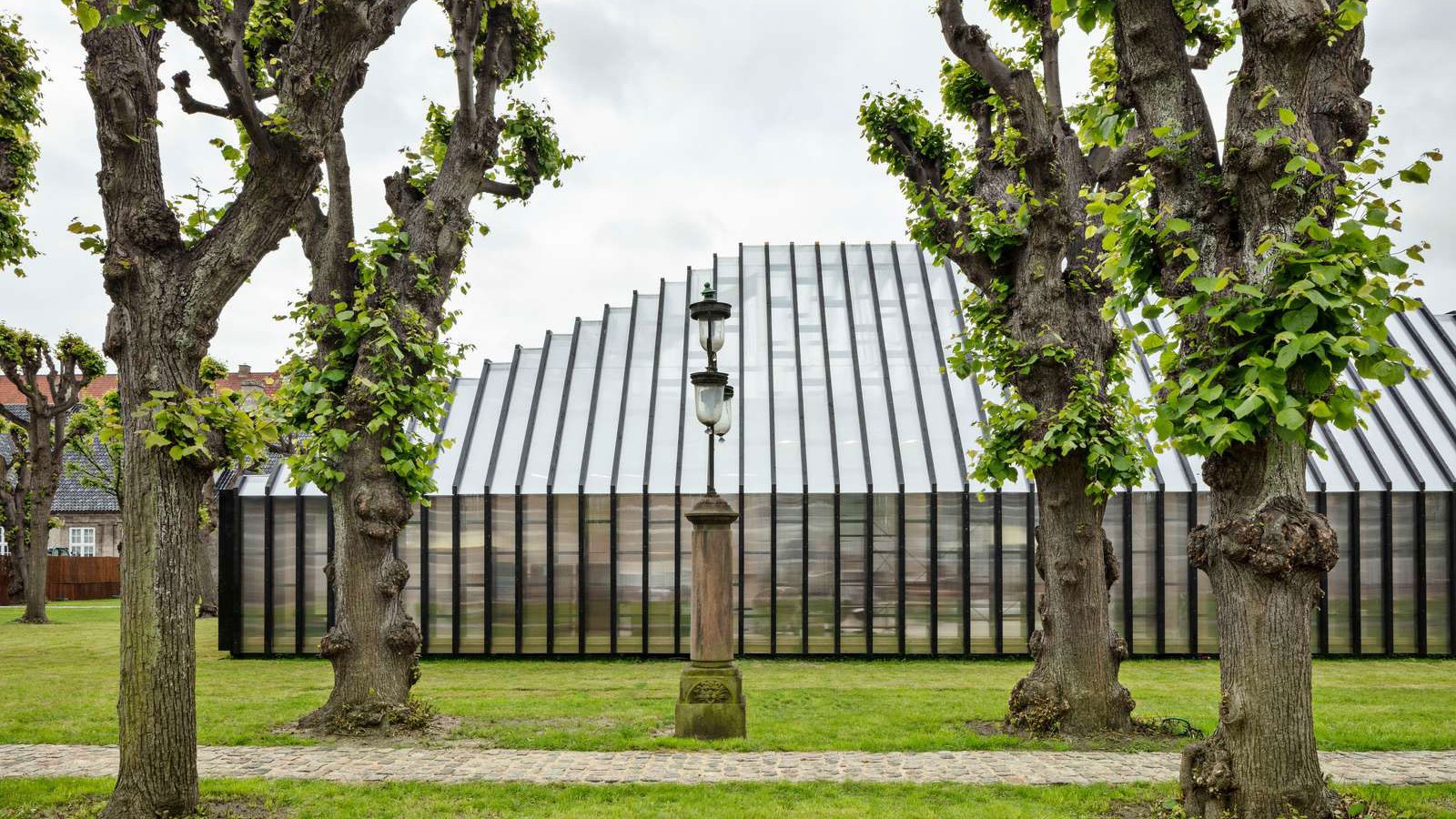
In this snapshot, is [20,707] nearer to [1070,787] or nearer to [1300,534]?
[1070,787]

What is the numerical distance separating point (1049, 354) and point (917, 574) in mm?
8222

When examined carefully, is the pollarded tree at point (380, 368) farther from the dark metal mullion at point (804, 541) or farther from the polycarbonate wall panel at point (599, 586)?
the dark metal mullion at point (804, 541)

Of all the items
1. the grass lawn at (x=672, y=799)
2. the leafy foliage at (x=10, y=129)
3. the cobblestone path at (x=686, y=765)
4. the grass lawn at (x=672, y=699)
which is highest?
the leafy foliage at (x=10, y=129)

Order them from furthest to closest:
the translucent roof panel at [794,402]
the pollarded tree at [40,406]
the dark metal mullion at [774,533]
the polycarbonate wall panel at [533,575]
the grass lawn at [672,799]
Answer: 1. the pollarded tree at [40,406]
2. the translucent roof panel at [794,402]
3. the polycarbonate wall panel at [533,575]
4. the dark metal mullion at [774,533]
5. the grass lawn at [672,799]

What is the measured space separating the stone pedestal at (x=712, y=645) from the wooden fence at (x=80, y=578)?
3552 centimetres

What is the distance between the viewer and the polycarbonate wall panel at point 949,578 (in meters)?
17.2

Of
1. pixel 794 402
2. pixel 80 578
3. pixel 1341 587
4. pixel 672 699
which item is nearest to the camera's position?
pixel 672 699

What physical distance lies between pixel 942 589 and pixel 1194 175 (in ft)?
38.7

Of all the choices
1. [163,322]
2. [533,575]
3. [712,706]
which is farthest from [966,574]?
[163,322]

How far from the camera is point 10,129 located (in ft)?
38.8

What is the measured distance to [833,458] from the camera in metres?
18.1

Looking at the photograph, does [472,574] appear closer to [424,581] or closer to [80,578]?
[424,581]

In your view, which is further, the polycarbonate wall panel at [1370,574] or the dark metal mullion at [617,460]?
the dark metal mullion at [617,460]

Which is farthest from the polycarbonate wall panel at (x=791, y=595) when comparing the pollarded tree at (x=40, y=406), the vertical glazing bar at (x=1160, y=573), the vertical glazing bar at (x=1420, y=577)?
the pollarded tree at (x=40, y=406)
